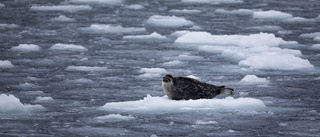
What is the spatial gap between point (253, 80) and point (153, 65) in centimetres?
176

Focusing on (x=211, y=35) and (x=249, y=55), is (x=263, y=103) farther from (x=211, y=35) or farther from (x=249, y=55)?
(x=211, y=35)

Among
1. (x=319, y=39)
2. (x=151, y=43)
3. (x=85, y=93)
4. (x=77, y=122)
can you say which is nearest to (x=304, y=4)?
(x=319, y=39)

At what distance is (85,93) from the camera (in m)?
7.71

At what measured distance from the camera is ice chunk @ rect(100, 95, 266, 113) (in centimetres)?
677

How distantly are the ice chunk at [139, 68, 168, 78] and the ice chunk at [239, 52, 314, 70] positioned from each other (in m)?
1.29

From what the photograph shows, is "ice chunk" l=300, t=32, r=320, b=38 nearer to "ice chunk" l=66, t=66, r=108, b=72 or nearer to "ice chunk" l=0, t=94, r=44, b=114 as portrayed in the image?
"ice chunk" l=66, t=66, r=108, b=72

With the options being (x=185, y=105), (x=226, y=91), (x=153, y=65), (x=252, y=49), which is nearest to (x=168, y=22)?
(x=252, y=49)

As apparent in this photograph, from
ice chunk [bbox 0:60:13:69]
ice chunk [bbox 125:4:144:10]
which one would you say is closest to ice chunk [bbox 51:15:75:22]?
ice chunk [bbox 125:4:144:10]

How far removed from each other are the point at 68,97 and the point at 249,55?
12.0 ft

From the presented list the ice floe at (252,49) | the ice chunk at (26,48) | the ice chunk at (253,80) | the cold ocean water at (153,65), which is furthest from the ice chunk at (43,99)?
the ice chunk at (26,48)

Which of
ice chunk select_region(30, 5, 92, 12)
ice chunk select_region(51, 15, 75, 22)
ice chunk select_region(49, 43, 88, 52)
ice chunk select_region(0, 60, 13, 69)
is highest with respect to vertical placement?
ice chunk select_region(30, 5, 92, 12)

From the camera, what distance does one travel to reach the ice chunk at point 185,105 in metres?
6.77

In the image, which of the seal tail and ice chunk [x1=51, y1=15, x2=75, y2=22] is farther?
ice chunk [x1=51, y1=15, x2=75, y2=22]

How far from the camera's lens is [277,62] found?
9367mm
